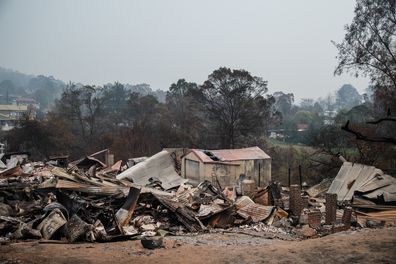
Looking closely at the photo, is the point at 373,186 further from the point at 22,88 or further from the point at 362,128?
the point at 22,88

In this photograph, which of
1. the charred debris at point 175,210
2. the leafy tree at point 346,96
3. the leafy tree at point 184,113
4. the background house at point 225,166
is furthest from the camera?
the leafy tree at point 346,96

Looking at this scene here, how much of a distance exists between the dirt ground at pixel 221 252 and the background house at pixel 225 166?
35.3 ft

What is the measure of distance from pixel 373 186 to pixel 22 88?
109 m

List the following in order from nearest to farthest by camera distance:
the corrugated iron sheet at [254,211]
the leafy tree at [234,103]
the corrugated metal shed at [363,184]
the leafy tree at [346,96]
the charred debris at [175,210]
Answer: the charred debris at [175,210]
the corrugated iron sheet at [254,211]
the corrugated metal shed at [363,184]
the leafy tree at [234,103]
the leafy tree at [346,96]

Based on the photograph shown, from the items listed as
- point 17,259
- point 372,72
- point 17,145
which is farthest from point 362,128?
point 17,145

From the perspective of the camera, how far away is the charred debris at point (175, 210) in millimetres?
10250

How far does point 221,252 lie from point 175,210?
363 cm

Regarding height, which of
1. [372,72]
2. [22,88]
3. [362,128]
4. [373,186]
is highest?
[22,88]

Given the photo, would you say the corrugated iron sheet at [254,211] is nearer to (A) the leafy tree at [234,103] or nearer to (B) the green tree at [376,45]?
(B) the green tree at [376,45]

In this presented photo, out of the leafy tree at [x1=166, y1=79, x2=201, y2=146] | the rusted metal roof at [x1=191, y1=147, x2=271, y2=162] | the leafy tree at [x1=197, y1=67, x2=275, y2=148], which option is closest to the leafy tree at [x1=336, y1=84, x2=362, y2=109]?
the leafy tree at [x1=166, y1=79, x2=201, y2=146]

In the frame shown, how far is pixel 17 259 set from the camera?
309 inches

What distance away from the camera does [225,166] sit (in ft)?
67.6

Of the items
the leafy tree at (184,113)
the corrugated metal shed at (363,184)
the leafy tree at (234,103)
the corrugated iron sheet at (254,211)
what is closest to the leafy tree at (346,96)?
the leafy tree at (184,113)

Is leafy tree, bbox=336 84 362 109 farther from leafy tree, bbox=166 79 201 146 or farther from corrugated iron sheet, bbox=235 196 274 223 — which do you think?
corrugated iron sheet, bbox=235 196 274 223
